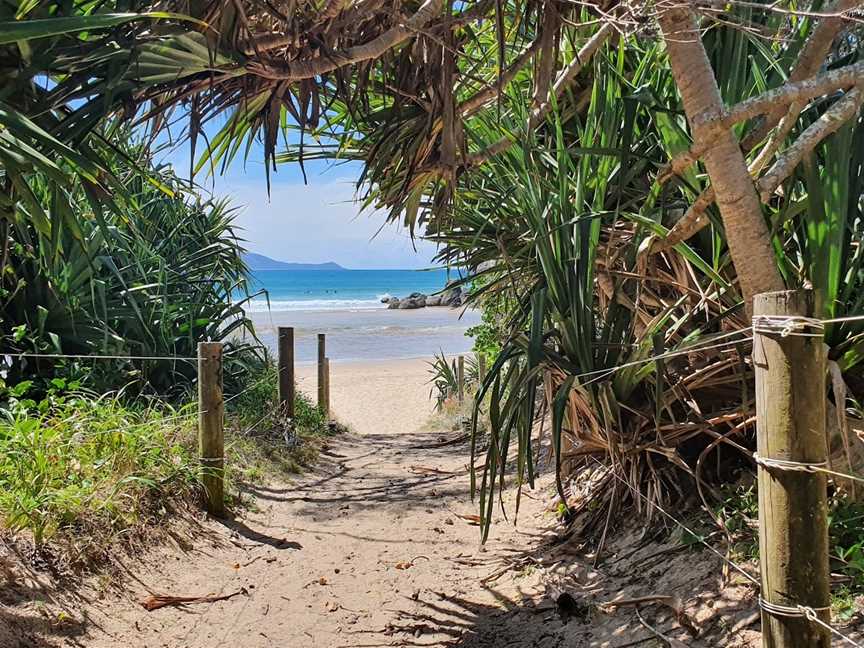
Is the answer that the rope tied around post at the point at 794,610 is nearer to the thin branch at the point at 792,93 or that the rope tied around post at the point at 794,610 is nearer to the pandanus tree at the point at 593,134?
the pandanus tree at the point at 593,134

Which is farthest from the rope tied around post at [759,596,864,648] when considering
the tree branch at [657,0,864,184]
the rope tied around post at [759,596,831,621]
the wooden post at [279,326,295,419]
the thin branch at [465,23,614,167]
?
the wooden post at [279,326,295,419]

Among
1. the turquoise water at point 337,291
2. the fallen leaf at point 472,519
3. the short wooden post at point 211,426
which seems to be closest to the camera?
the short wooden post at point 211,426

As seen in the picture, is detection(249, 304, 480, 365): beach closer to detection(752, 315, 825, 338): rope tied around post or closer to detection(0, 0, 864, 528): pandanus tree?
detection(0, 0, 864, 528): pandanus tree

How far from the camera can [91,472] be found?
9.57 ft

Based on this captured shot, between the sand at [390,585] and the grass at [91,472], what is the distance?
6.6 inches

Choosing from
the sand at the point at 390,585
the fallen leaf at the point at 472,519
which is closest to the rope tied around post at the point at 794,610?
the sand at the point at 390,585

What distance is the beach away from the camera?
20.6 m

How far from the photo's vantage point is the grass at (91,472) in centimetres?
255

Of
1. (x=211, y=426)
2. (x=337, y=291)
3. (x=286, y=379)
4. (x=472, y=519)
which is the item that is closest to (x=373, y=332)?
(x=286, y=379)

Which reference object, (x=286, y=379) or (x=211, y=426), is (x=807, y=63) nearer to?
(x=211, y=426)

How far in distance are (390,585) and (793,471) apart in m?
2.10

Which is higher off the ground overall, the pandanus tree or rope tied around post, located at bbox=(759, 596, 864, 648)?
the pandanus tree

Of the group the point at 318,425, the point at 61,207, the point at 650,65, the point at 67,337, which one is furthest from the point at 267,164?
the point at 318,425

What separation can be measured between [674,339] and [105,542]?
2305mm
